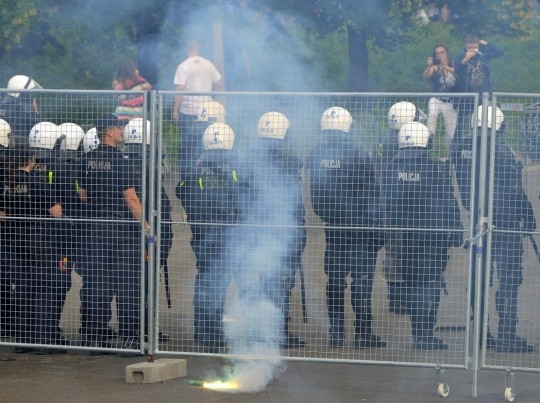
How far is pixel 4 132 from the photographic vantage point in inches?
321

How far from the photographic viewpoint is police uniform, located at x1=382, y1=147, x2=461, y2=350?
24.7ft

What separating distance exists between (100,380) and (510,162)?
3100 mm

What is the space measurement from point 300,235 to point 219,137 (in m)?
0.90

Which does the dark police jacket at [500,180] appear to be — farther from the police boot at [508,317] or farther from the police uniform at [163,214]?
the police uniform at [163,214]

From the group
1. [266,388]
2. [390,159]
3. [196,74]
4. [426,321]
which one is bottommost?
[266,388]

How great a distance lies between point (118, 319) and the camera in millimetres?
7941

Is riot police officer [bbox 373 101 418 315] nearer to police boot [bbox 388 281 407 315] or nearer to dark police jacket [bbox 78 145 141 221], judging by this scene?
police boot [bbox 388 281 407 315]

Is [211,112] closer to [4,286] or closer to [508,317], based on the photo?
[4,286]

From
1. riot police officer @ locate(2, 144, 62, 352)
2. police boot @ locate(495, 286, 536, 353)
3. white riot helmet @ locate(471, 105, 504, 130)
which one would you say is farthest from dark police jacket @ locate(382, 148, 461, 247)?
riot police officer @ locate(2, 144, 62, 352)

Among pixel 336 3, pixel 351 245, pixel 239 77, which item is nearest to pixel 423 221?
pixel 351 245

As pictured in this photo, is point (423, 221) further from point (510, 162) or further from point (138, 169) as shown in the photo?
point (138, 169)

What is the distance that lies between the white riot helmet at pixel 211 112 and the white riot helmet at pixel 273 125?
0.33 m

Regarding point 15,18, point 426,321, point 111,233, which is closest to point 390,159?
point 426,321

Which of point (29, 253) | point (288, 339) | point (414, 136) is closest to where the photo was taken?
point (414, 136)
